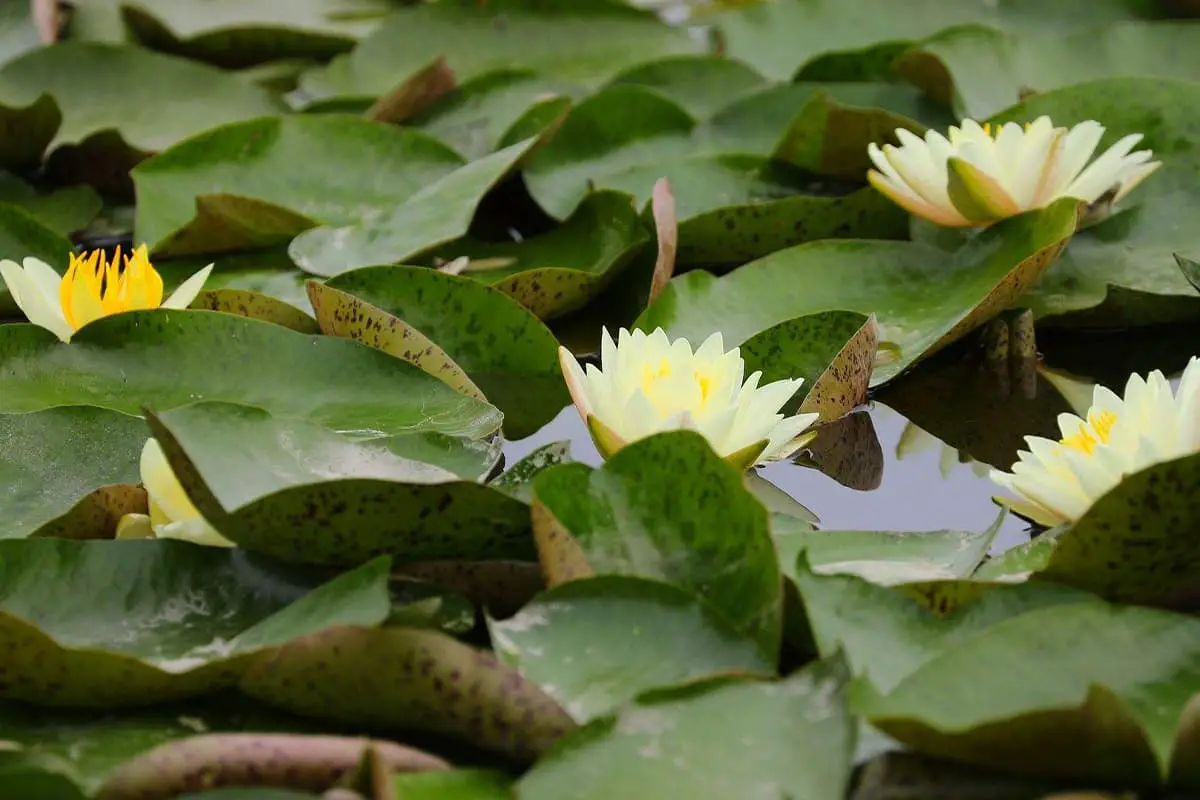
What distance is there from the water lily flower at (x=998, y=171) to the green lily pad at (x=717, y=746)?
0.84 meters

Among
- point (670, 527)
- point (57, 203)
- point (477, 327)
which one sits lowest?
point (57, 203)

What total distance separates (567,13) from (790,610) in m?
1.73

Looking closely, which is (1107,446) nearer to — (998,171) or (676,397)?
(676,397)

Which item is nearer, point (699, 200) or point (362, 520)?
point (362, 520)

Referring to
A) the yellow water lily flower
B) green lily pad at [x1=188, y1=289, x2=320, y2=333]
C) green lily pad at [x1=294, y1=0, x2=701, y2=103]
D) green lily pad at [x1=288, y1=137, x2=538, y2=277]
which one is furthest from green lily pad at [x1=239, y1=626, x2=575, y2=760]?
green lily pad at [x1=294, y1=0, x2=701, y2=103]

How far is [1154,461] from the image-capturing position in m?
1.02

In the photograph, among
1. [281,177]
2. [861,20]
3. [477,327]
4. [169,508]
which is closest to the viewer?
[169,508]

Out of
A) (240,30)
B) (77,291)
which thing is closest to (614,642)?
(77,291)

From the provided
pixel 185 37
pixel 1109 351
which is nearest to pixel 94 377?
pixel 1109 351

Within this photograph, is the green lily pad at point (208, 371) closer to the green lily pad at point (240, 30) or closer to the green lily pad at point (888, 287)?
the green lily pad at point (888, 287)

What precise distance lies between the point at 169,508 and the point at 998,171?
94 cm

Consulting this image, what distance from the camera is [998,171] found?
5.09 ft

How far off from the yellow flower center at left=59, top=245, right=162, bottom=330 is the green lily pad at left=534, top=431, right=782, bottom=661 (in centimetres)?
62

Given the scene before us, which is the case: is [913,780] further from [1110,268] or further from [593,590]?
[1110,268]
